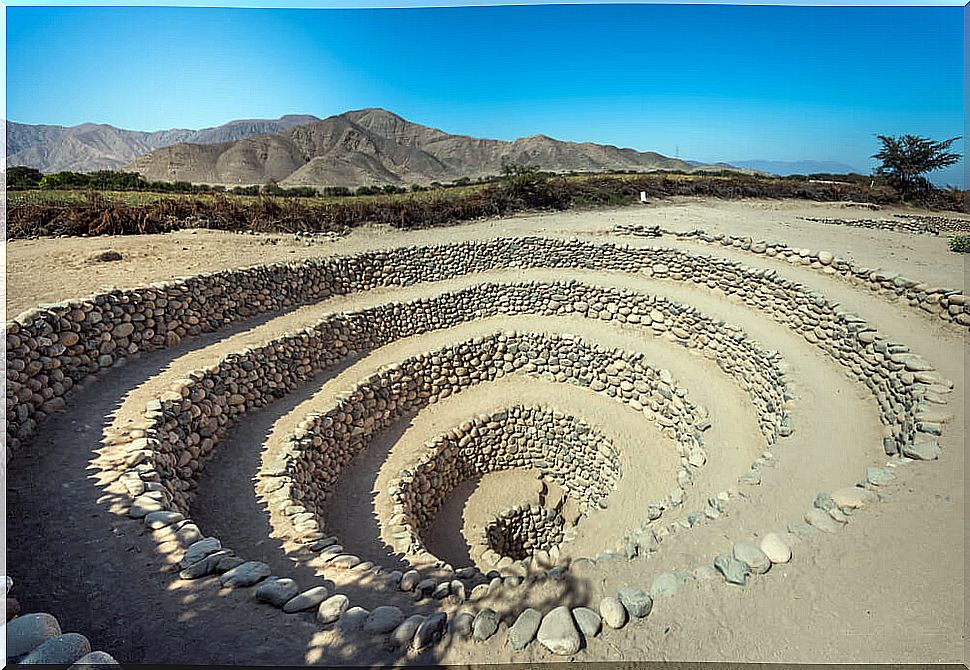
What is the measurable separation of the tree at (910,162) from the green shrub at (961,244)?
9.55 metres

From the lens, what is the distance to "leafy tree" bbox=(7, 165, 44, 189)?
22.3 metres

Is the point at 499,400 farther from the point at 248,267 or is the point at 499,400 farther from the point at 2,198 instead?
the point at 2,198

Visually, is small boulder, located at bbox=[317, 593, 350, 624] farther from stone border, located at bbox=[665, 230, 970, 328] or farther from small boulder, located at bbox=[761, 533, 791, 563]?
stone border, located at bbox=[665, 230, 970, 328]

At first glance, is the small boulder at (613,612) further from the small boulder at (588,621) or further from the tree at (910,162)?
the tree at (910,162)

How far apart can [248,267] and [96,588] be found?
8.00 metres

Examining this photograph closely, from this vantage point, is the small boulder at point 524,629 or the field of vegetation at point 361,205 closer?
the small boulder at point 524,629

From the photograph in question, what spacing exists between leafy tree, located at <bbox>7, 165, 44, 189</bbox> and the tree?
35095mm

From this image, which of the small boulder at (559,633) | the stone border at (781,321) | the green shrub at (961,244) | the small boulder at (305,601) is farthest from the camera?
the green shrub at (961,244)

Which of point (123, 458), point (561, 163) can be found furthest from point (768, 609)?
point (561, 163)

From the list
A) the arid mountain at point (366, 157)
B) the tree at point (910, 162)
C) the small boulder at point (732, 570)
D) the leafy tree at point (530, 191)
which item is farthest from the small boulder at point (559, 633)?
the arid mountain at point (366, 157)

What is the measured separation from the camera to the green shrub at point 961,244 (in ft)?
34.2

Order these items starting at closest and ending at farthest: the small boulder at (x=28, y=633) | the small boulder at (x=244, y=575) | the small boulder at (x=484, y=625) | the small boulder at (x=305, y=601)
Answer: the small boulder at (x=28, y=633) < the small boulder at (x=484, y=625) < the small boulder at (x=305, y=601) < the small boulder at (x=244, y=575)

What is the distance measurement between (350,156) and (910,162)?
46.3 meters

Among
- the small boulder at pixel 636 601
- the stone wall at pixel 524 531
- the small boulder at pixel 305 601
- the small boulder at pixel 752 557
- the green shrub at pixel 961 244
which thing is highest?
the green shrub at pixel 961 244
